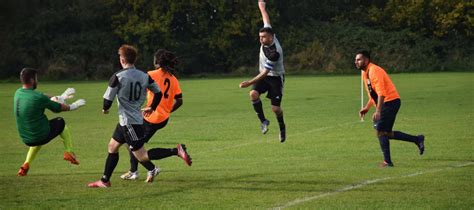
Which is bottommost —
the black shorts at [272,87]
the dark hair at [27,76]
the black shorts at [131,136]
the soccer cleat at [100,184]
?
the soccer cleat at [100,184]

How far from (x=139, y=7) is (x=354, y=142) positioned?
46.7 metres

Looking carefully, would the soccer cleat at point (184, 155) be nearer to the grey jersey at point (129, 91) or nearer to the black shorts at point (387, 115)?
the grey jersey at point (129, 91)

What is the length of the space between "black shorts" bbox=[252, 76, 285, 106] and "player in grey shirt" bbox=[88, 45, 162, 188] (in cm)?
414

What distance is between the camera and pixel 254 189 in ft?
42.7

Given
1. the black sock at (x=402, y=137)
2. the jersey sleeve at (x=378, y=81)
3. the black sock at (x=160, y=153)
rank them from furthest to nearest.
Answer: the black sock at (x=402, y=137) → the jersey sleeve at (x=378, y=81) → the black sock at (x=160, y=153)

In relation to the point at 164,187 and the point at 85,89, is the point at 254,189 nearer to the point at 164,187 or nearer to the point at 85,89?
the point at 164,187

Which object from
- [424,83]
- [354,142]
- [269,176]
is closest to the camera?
[269,176]

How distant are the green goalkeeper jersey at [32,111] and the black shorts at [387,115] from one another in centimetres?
556

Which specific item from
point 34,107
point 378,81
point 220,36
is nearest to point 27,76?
point 34,107

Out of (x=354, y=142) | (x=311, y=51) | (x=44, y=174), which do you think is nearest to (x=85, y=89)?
(x=311, y=51)

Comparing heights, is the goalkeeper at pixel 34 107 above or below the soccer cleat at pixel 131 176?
above

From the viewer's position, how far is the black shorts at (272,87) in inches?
681

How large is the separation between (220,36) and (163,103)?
5254 cm

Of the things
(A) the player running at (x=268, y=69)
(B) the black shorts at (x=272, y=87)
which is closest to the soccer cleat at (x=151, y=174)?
(A) the player running at (x=268, y=69)
